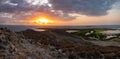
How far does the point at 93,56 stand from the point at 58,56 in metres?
3.74

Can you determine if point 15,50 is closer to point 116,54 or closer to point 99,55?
point 99,55

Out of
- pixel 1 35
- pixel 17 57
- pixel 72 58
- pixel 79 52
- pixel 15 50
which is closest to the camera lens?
pixel 17 57

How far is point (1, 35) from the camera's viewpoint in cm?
2250

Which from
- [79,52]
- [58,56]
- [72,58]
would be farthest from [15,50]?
[79,52]

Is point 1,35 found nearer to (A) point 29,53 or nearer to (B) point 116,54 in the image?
(A) point 29,53

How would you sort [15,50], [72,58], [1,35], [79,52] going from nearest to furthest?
1. [15,50]
2. [1,35]
3. [72,58]
4. [79,52]

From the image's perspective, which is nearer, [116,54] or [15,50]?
[15,50]

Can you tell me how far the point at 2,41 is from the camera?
70.4 ft

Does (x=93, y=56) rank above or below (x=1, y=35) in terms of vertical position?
below

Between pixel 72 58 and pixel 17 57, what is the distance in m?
6.99

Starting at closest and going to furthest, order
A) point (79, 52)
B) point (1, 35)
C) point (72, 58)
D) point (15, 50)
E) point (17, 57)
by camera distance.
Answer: point (17, 57) → point (15, 50) → point (1, 35) → point (72, 58) → point (79, 52)

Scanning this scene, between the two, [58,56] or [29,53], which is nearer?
[29,53]

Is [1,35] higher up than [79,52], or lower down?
higher up

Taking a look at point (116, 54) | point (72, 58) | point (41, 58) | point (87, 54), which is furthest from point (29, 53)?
point (116, 54)
